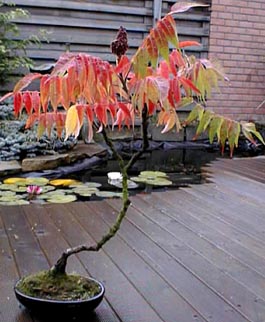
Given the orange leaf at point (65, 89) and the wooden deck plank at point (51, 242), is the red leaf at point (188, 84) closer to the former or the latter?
the orange leaf at point (65, 89)

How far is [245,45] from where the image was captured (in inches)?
250

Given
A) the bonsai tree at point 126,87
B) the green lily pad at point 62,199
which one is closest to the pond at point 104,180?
the green lily pad at point 62,199

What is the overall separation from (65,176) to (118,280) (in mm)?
2501

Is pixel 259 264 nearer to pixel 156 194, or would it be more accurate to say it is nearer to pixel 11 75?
pixel 156 194

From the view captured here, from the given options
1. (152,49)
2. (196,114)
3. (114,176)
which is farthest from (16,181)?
(152,49)

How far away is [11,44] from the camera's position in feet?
17.7

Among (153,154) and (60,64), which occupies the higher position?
(60,64)

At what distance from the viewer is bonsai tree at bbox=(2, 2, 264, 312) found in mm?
1131

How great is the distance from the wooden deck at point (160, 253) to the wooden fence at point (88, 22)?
3161 mm

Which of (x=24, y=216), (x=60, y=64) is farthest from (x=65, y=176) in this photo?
(x=60, y=64)

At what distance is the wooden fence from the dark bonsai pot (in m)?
4.46

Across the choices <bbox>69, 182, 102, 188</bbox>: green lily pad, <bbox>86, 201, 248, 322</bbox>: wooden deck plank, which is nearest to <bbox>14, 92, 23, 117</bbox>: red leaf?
<bbox>86, 201, 248, 322</bbox>: wooden deck plank

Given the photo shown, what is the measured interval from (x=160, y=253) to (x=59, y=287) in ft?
2.25

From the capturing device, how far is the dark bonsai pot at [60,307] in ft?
4.58
